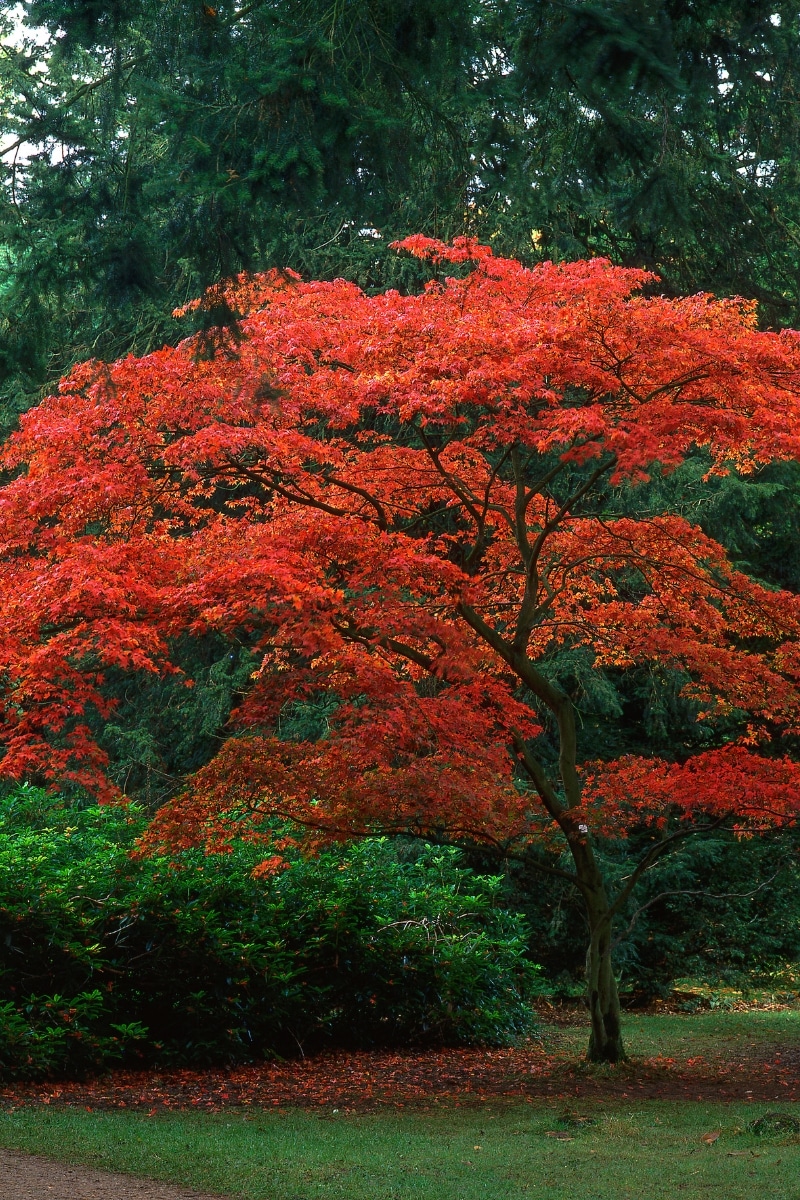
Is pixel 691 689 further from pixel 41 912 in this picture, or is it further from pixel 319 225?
pixel 319 225

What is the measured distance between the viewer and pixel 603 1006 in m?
8.40

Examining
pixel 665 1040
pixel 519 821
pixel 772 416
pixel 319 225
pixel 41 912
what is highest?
pixel 319 225

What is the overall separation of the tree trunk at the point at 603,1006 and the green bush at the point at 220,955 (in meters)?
1.48

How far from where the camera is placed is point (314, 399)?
7.39m

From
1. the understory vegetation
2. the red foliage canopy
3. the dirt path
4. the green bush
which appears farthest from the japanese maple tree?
the dirt path

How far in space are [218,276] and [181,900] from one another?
475 cm

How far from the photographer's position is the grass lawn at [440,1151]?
5309mm

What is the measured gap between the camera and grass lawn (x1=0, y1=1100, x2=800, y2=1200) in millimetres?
5309

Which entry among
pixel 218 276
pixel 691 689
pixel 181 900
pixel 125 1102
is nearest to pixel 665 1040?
pixel 691 689

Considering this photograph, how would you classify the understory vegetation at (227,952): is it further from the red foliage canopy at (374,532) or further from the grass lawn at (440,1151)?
the grass lawn at (440,1151)

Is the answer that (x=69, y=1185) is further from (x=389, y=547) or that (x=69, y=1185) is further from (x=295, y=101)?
(x=295, y=101)

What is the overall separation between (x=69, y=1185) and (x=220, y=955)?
11.0 ft

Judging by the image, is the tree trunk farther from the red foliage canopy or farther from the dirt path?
the dirt path

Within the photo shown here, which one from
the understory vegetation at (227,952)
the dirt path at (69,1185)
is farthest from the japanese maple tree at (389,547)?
the dirt path at (69,1185)
